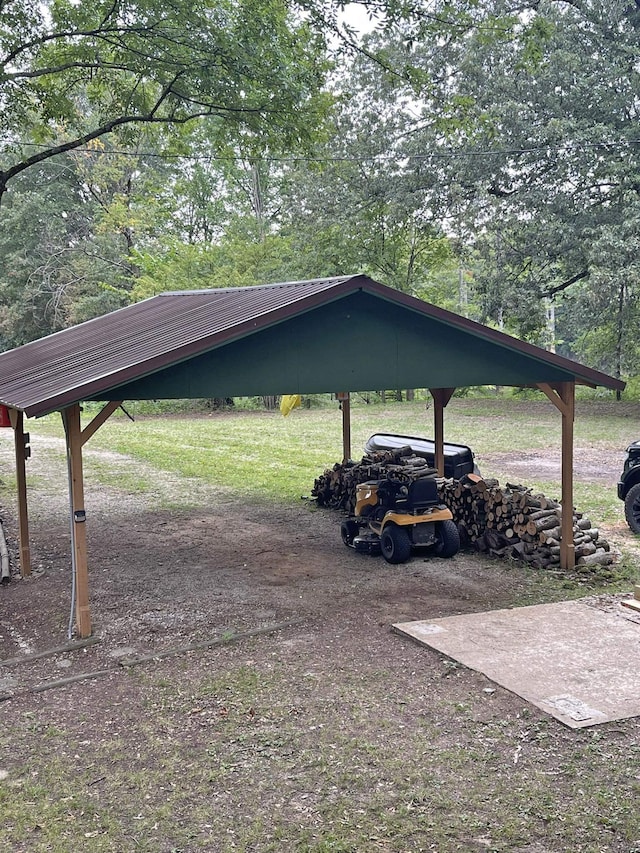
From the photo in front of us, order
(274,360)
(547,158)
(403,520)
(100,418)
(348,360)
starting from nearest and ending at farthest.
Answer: (100,418) → (274,360) → (348,360) → (403,520) → (547,158)

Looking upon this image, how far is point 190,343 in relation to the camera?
6312mm

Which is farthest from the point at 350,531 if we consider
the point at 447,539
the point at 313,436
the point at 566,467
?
the point at 313,436

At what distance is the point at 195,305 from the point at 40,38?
6263 millimetres

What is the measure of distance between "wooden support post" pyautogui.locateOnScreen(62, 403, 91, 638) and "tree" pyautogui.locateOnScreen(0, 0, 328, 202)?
7.47 metres

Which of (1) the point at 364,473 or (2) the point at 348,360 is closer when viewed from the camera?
(2) the point at 348,360

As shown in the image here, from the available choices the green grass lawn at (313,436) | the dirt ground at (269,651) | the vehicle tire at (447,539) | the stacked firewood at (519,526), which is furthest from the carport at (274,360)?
the green grass lawn at (313,436)

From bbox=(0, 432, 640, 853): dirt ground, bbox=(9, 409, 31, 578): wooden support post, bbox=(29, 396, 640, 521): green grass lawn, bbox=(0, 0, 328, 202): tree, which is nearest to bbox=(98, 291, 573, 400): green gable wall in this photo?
bbox=(0, 432, 640, 853): dirt ground

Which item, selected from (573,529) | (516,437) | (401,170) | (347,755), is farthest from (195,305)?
(401,170)

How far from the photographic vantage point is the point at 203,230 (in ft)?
118

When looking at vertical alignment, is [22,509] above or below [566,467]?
below

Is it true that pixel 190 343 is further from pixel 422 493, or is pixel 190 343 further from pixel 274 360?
pixel 422 493

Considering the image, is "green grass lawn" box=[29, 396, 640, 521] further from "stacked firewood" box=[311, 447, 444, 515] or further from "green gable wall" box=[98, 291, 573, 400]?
"green gable wall" box=[98, 291, 573, 400]

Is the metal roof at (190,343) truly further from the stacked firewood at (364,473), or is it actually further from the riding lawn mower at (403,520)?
the stacked firewood at (364,473)

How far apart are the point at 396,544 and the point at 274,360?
2783mm
